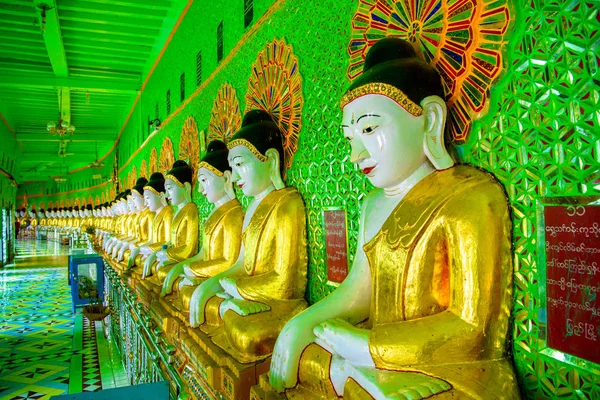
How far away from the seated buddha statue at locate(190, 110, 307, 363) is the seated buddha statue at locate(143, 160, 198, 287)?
1324 mm

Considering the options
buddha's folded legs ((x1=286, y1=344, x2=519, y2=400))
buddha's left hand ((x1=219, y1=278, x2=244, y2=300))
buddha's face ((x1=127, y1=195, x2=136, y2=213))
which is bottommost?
buddha's folded legs ((x1=286, y1=344, x2=519, y2=400))

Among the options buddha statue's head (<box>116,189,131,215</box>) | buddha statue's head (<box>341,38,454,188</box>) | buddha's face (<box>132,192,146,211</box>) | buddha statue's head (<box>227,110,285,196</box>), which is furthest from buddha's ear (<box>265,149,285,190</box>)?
buddha statue's head (<box>116,189,131,215</box>)

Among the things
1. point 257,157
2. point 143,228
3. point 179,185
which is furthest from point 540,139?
point 143,228

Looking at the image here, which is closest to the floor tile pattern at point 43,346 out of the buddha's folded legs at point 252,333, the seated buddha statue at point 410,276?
the buddha's folded legs at point 252,333

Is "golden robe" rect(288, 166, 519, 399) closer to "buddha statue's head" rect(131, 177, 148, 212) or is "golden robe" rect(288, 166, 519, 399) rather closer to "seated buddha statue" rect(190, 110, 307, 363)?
"seated buddha statue" rect(190, 110, 307, 363)

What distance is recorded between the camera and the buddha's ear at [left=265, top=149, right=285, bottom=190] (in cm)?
267

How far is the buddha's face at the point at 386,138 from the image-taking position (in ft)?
4.80

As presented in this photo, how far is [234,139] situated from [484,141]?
1571mm

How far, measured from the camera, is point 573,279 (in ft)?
3.86

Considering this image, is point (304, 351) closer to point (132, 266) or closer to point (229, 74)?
point (229, 74)

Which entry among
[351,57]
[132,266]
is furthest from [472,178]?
[132,266]

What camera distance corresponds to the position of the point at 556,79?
4.02 feet

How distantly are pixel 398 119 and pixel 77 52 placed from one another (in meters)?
7.99

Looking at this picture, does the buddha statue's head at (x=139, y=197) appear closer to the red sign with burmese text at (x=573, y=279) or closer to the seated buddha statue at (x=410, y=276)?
the seated buddha statue at (x=410, y=276)
